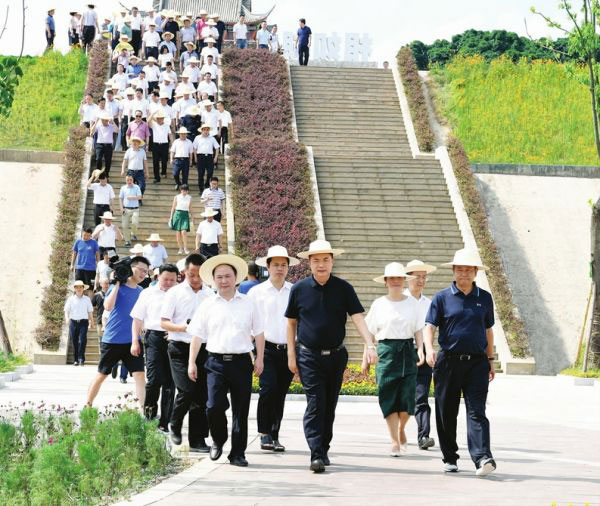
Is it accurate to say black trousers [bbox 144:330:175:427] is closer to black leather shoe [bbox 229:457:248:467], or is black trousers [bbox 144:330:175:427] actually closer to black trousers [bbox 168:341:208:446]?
black trousers [bbox 168:341:208:446]

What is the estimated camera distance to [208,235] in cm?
2472

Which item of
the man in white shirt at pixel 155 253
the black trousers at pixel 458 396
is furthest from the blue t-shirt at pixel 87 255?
the black trousers at pixel 458 396

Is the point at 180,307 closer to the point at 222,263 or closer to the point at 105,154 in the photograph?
the point at 222,263

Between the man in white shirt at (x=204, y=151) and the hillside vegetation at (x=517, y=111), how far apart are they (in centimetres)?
908

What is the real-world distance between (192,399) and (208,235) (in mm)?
13235

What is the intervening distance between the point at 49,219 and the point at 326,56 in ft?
59.8

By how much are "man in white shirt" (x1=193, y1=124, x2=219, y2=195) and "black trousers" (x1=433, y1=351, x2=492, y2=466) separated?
59.2ft

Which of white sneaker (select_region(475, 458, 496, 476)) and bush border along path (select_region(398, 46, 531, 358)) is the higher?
bush border along path (select_region(398, 46, 531, 358))

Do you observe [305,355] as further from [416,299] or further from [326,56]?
[326,56]

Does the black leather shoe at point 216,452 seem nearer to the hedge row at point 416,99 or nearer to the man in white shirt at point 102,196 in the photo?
the man in white shirt at point 102,196

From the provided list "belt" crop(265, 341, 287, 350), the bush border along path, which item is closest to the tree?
the bush border along path

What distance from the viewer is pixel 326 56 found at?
44.1m

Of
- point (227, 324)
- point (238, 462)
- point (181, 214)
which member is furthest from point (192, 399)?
point (181, 214)

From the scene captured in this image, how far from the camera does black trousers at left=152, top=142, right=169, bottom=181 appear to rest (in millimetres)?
29375
